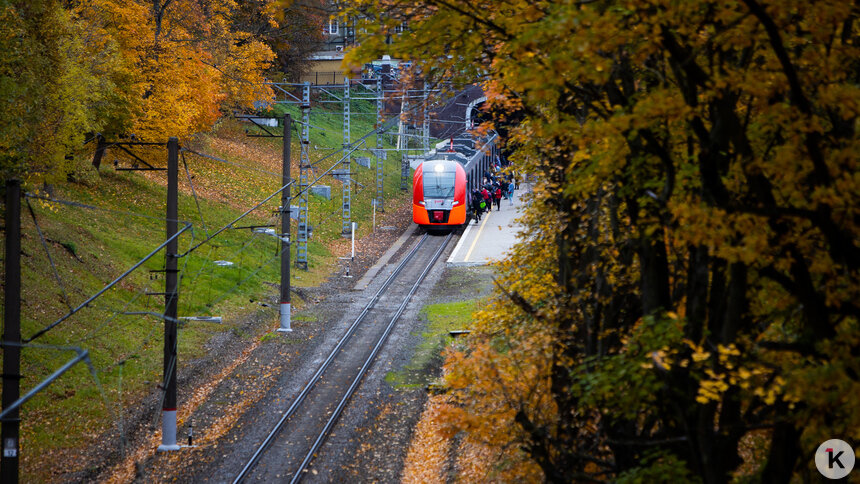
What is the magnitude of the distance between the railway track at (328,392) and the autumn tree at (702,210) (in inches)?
258

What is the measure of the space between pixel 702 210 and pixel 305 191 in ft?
68.9

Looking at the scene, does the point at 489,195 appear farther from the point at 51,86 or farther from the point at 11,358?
the point at 11,358

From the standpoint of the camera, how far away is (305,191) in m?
26.4

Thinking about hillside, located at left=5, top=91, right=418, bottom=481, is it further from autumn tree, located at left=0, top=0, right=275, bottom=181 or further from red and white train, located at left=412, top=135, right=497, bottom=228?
red and white train, located at left=412, top=135, right=497, bottom=228

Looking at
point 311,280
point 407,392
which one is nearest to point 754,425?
point 407,392

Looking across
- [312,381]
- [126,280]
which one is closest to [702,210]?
[312,381]

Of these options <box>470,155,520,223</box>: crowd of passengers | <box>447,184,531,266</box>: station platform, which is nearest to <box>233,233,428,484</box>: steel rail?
<box>447,184,531,266</box>: station platform

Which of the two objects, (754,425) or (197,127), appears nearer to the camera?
(754,425)

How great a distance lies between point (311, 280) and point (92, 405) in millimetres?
Answer: 12784

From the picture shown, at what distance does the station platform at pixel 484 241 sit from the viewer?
32.0 m

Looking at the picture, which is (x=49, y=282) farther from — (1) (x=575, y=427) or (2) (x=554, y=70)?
(2) (x=554, y=70)

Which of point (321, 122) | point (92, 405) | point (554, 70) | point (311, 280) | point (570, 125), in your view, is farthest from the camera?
point (321, 122)

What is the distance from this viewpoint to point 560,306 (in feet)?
34.6

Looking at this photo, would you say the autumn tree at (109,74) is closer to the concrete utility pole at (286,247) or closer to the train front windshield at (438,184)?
the concrete utility pole at (286,247)
